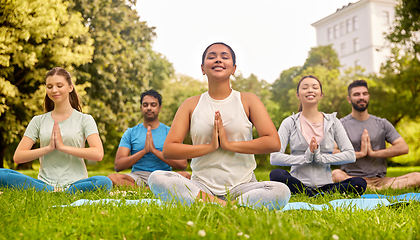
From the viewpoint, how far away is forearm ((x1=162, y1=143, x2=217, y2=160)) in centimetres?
352

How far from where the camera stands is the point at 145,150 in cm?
615

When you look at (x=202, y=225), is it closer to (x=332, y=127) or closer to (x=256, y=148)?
(x=256, y=148)

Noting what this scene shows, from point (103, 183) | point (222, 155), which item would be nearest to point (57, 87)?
point (103, 183)

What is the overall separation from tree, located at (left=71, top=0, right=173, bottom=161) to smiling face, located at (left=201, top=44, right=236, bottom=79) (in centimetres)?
1329

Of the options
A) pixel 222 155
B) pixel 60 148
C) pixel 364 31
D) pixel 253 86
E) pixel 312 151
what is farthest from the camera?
pixel 364 31

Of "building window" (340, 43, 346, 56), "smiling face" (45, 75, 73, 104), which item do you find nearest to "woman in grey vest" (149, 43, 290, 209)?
"smiling face" (45, 75, 73, 104)

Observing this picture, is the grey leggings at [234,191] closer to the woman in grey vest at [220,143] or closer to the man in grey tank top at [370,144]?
the woman in grey vest at [220,143]

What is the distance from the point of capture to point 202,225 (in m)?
2.47

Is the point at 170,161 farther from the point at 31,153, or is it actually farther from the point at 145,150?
the point at 31,153

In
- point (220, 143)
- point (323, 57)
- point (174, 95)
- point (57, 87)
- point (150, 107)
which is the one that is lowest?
point (220, 143)

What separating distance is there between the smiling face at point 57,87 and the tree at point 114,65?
11502 mm

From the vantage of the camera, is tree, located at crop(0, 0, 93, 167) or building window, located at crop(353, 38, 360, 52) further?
building window, located at crop(353, 38, 360, 52)

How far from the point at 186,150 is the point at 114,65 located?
15101mm

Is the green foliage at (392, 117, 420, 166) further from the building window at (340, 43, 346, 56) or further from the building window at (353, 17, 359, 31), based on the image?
the building window at (340, 43, 346, 56)
